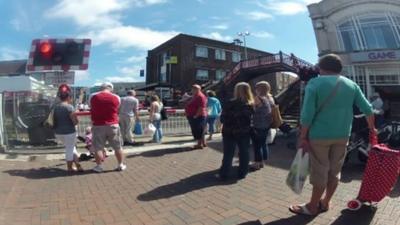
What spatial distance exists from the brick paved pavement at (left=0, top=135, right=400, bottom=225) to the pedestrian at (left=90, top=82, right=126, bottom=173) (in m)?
0.52

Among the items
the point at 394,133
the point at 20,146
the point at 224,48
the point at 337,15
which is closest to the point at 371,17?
the point at 337,15

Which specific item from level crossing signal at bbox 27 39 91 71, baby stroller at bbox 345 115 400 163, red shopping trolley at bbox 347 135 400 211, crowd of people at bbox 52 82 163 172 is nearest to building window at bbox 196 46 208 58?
level crossing signal at bbox 27 39 91 71

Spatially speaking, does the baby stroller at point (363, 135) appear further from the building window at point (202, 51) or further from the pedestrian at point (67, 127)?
the building window at point (202, 51)

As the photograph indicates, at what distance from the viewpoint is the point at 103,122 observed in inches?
312

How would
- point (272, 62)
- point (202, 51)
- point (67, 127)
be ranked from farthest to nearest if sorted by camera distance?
point (202, 51) → point (272, 62) → point (67, 127)

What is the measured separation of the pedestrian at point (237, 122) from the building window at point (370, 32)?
818 inches

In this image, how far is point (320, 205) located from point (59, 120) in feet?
17.1

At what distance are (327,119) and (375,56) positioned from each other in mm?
22195

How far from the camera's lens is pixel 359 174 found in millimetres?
7316

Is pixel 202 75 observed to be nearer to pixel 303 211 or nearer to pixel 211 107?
pixel 211 107

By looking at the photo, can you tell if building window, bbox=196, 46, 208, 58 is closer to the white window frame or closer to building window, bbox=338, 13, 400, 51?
the white window frame

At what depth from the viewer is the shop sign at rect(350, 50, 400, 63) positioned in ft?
79.2

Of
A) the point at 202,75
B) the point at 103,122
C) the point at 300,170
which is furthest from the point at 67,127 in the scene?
the point at 202,75

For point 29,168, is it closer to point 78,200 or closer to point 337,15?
point 78,200
